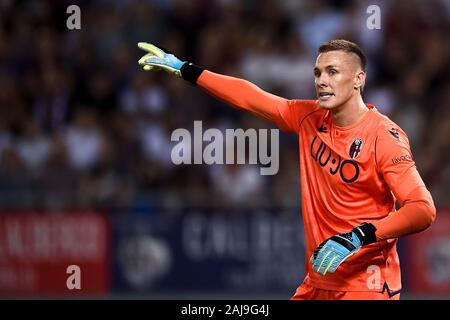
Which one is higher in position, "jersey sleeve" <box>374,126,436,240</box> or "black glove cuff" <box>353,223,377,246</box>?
"jersey sleeve" <box>374,126,436,240</box>

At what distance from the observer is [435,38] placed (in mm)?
13508

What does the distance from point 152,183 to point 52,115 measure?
5.33 feet

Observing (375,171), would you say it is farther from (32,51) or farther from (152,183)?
(32,51)

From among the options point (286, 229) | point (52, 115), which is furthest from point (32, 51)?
point (286, 229)

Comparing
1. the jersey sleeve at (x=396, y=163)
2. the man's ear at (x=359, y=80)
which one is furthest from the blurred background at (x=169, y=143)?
the jersey sleeve at (x=396, y=163)

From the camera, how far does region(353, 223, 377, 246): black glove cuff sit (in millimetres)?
6016

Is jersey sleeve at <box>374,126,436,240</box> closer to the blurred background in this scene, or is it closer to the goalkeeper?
the goalkeeper

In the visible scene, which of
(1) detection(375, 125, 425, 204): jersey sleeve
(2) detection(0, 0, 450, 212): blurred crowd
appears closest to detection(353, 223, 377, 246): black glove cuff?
(1) detection(375, 125, 425, 204): jersey sleeve

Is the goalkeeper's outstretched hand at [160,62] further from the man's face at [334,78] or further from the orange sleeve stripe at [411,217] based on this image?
the orange sleeve stripe at [411,217]

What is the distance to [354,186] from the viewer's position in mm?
6434

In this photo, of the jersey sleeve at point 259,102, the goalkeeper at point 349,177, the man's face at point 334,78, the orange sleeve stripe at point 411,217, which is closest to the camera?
the orange sleeve stripe at point 411,217

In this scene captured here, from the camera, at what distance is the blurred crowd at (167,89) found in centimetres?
1219

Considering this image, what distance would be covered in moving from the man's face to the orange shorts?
1151 mm

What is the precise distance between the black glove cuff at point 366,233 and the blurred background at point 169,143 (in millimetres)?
5907
